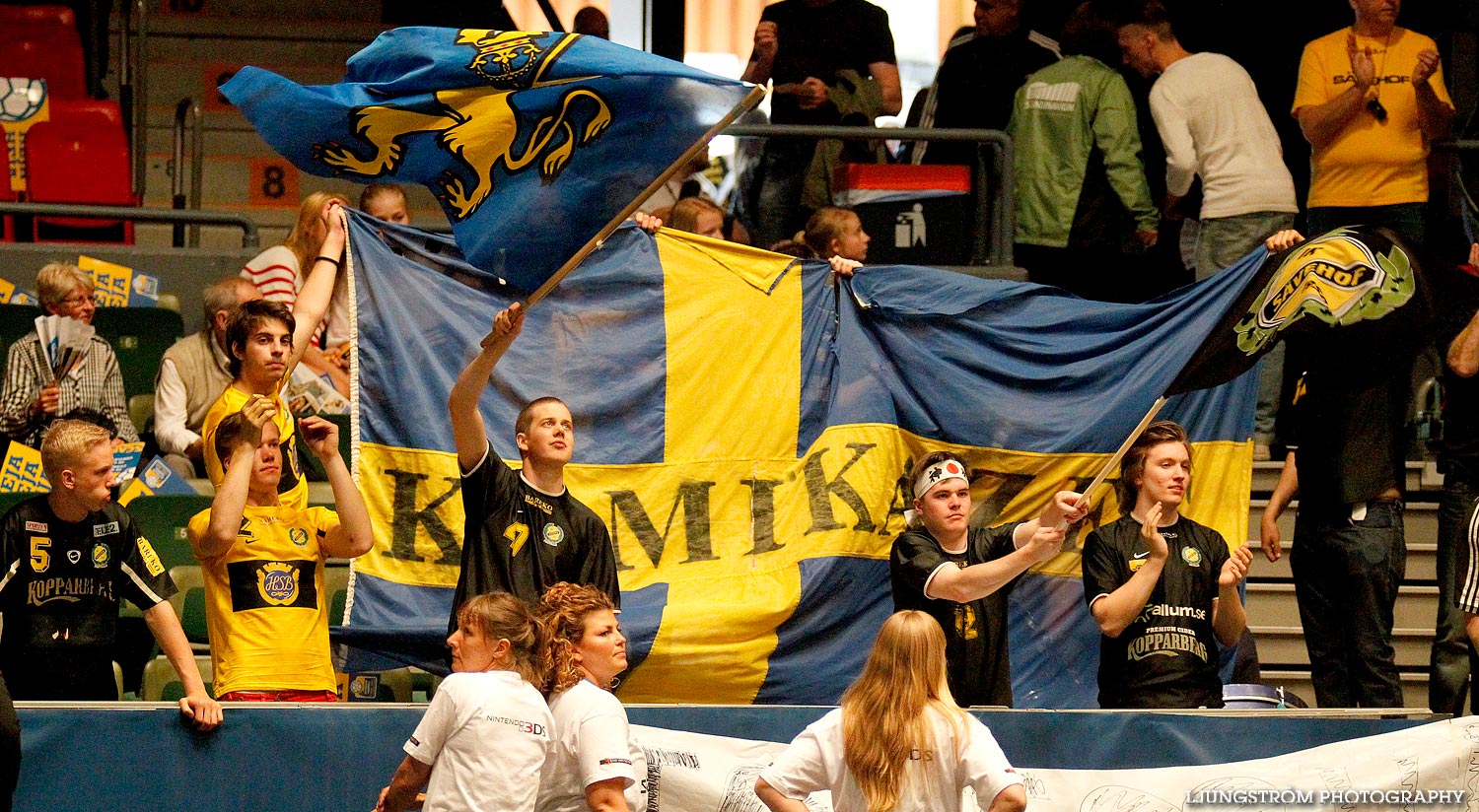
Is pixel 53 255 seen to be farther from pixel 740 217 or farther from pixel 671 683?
pixel 671 683

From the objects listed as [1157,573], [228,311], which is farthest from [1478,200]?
[228,311]

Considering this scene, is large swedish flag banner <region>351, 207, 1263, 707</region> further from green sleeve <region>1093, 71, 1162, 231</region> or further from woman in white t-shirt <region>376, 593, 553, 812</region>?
green sleeve <region>1093, 71, 1162, 231</region>

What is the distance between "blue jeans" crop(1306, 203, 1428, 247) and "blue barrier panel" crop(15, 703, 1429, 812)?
13.8 ft

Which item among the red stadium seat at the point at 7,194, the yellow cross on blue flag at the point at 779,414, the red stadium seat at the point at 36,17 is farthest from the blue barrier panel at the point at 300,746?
the red stadium seat at the point at 36,17

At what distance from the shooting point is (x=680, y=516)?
7.34 meters

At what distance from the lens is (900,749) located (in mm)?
4867

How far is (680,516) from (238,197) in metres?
7.20

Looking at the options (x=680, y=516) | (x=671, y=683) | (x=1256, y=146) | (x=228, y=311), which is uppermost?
(x=1256, y=146)

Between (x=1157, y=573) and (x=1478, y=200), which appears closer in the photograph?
(x=1157, y=573)

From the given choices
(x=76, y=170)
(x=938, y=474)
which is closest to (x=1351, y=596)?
(x=938, y=474)

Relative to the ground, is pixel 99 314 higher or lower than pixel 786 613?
higher

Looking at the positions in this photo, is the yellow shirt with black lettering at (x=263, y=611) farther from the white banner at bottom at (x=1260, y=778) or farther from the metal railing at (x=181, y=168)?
the metal railing at (x=181, y=168)

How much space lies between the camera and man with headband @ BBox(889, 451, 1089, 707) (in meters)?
6.11

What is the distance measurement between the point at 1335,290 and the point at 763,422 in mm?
2310
